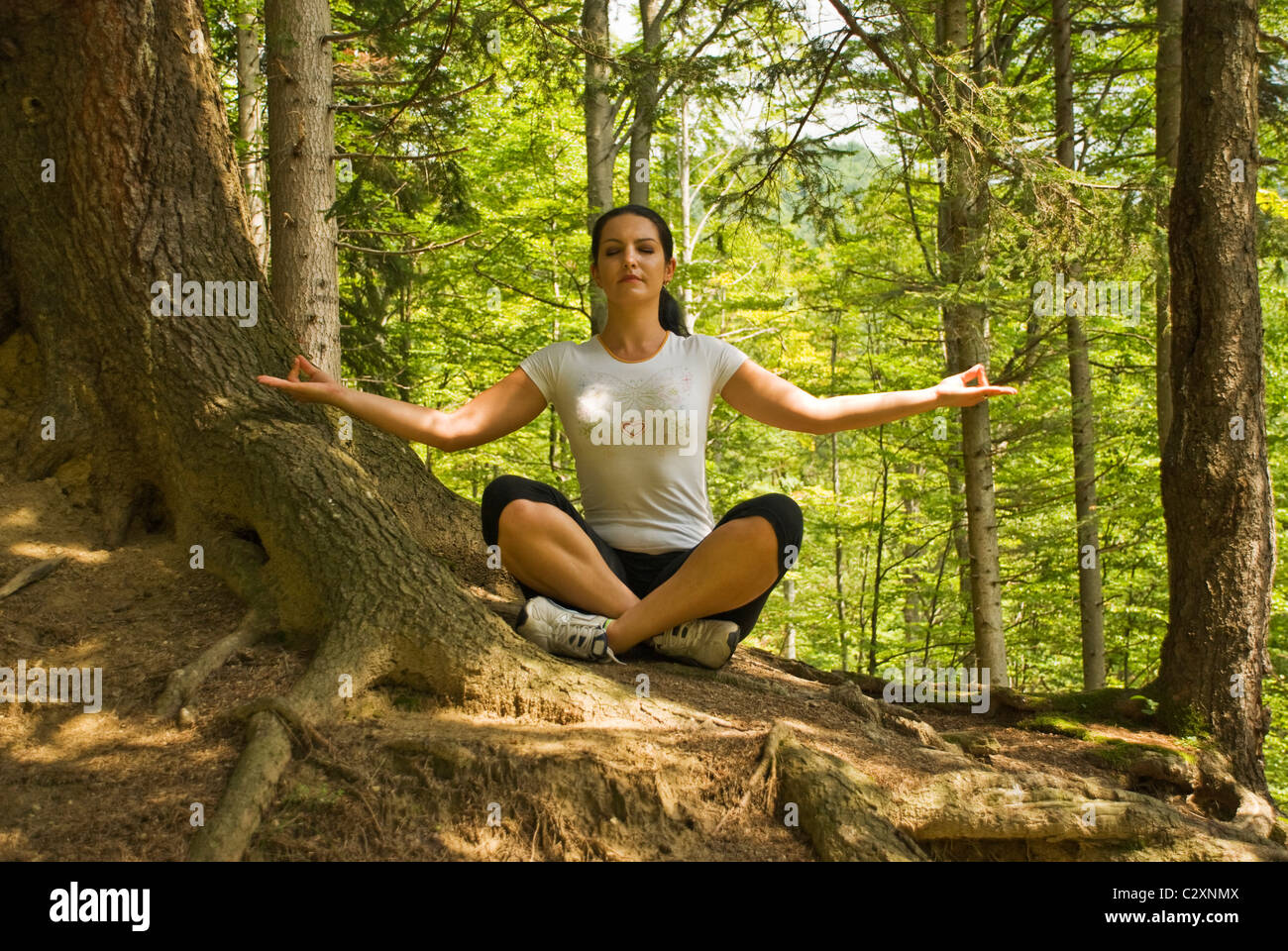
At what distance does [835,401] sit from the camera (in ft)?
12.2

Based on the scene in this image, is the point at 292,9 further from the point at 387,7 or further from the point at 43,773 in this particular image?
the point at 43,773

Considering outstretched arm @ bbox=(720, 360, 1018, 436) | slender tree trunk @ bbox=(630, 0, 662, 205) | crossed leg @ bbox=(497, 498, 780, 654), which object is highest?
slender tree trunk @ bbox=(630, 0, 662, 205)

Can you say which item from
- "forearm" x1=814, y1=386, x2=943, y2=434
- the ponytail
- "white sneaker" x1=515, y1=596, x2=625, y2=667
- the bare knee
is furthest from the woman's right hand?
"forearm" x1=814, y1=386, x2=943, y2=434

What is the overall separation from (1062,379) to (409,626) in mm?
10843

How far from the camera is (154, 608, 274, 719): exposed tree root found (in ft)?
10.3

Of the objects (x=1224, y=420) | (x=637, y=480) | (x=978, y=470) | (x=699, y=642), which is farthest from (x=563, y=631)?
(x=978, y=470)

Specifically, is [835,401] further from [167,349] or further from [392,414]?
[167,349]

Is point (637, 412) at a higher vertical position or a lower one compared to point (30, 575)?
higher

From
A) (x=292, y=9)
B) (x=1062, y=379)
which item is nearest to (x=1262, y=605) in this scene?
(x=292, y=9)

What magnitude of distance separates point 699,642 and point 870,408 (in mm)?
1224

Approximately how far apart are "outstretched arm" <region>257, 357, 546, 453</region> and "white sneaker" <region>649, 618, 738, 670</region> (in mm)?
1118

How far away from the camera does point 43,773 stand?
110 inches

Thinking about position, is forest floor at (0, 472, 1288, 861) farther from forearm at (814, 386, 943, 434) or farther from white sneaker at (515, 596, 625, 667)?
forearm at (814, 386, 943, 434)
